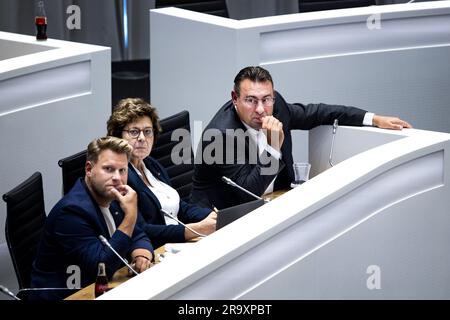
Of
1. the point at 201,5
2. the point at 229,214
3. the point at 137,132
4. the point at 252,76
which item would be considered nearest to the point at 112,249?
the point at 229,214

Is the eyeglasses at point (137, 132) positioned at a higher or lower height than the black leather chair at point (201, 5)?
lower

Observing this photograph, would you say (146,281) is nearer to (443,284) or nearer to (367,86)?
(443,284)

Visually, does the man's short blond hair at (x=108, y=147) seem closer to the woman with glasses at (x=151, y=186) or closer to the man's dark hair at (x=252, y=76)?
the woman with glasses at (x=151, y=186)

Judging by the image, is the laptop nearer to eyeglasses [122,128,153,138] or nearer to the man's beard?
the man's beard

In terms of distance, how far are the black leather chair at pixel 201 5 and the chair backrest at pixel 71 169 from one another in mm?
2264

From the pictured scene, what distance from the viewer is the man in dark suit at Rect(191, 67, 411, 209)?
4168 millimetres

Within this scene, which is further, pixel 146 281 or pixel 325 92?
pixel 325 92

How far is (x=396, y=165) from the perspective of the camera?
3.33 m

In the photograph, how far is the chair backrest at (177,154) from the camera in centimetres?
Answer: 467

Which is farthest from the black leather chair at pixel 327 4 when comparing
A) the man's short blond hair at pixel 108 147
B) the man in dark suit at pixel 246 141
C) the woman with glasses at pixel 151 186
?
the man's short blond hair at pixel 108 147

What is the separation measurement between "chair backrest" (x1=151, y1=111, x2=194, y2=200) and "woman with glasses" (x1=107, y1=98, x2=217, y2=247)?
0.35m

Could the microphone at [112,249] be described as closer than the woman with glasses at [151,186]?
Yes

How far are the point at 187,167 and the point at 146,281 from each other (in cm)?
244
